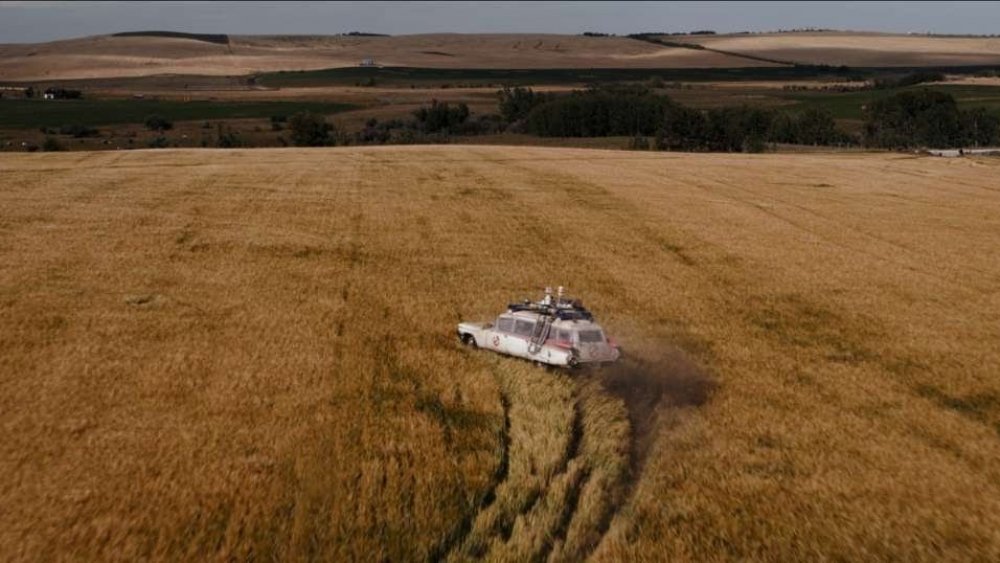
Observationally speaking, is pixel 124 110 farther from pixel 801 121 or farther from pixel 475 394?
pixel 475 394

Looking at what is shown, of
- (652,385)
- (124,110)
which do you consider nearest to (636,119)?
(124,110)

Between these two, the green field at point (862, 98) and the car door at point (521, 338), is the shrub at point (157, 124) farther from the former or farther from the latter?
the car door at point (521, 338)

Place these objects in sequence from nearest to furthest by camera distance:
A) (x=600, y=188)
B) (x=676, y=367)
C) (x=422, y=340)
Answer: (x=676, y=367), (x=422, y=340), (x=600, y=188)

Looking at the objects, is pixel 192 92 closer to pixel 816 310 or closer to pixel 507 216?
pixel 507 216

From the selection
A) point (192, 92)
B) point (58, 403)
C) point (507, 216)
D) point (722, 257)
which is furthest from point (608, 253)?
point (192, 92)

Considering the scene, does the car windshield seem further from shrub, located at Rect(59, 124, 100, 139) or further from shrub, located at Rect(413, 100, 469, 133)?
shrub, located at Rect(413, 100, 469, 133)

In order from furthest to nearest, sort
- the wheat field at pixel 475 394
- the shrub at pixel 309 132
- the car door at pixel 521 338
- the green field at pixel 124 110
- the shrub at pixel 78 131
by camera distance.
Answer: the green field at pixel 124 110 → the shrub at pixel 78 131 → the shrub at pixel 309 132 → the car door at pixel 521 338 → the wheat field at pixel 475 394

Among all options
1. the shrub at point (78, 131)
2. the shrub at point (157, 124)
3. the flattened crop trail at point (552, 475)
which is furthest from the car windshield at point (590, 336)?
the shrub at point (157, 124)
